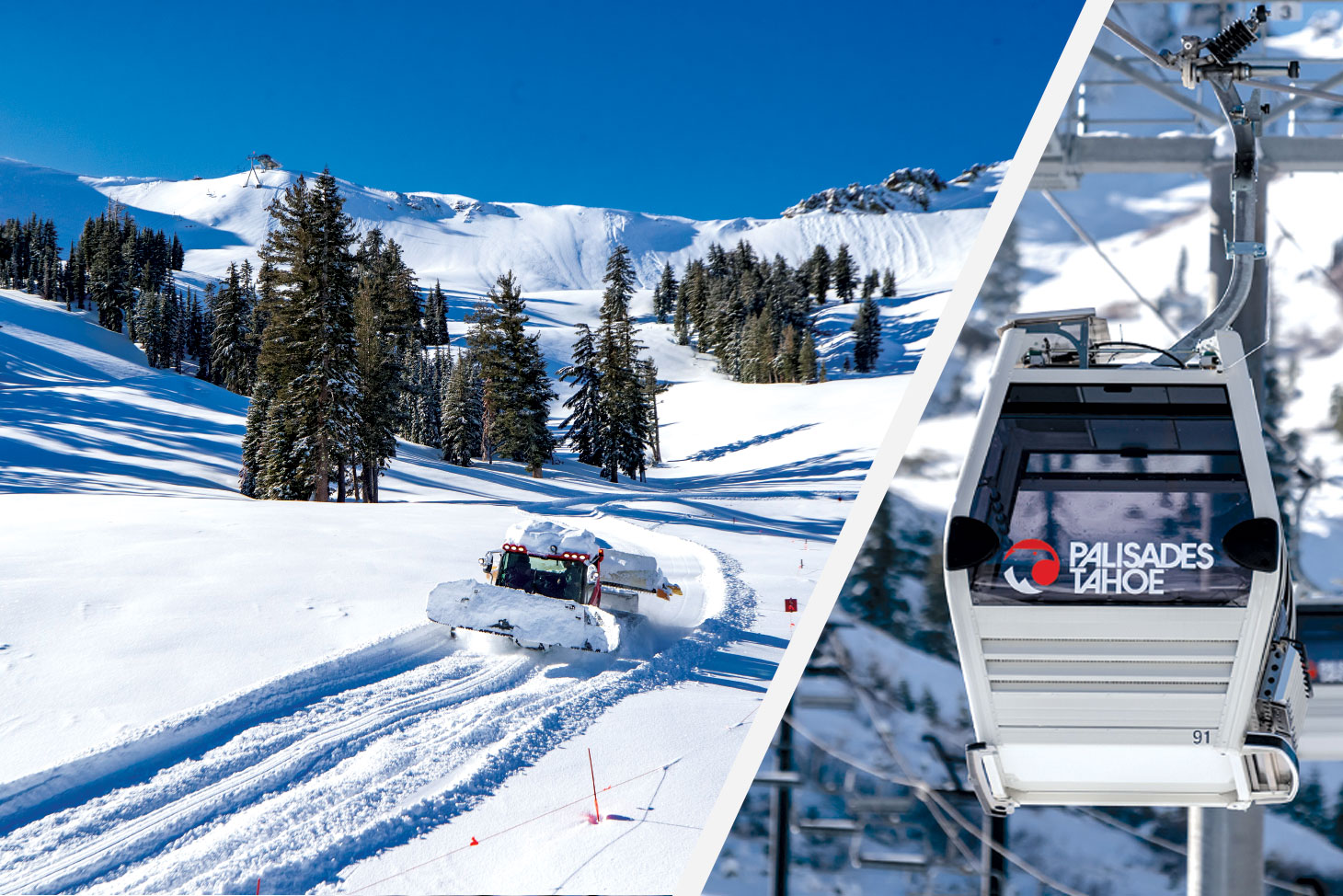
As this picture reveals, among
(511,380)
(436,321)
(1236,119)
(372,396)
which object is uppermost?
(436,321)

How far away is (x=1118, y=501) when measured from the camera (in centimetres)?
327

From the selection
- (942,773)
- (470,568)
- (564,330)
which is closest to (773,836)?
(942,773)

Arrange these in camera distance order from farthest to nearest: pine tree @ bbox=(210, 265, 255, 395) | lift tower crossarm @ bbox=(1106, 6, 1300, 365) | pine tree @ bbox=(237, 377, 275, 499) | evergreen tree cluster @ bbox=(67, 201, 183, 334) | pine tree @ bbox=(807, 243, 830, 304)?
pine tree @ bbox=(807, 243, 830, 304)
evergreen tree cluster @ bbox=(67, 201, 183, 334)
pine tree @ bbox=(210, 265, 255, 395)
pine tree @ bbox=(237, 377, 275, 499)
lift tower crossarm @ bbox=(1106, 6, 1300, 365)

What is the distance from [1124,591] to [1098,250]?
5081 mm

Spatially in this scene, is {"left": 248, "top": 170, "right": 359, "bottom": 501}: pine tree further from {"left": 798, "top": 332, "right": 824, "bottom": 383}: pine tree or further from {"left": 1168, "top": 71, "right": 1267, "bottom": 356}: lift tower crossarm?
{"left": 798, "top": 332, "right": 824, "bottom": 383}: pine tree

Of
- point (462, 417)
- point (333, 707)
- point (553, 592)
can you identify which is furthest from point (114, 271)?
point (333, 707)

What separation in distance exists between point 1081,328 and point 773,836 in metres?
4.72

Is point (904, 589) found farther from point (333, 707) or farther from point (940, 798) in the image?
point (333, 707)

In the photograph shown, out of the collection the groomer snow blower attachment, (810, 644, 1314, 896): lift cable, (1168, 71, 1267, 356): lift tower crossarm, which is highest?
(1168, 71, 1267, 356): lift tower crossarm

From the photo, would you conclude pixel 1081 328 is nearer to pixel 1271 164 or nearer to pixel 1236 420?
pixel 1236 420

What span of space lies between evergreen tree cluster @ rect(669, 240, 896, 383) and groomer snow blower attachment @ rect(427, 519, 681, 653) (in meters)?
48.4

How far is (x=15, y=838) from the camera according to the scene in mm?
5379

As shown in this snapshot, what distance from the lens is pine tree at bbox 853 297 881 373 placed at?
64312 mm

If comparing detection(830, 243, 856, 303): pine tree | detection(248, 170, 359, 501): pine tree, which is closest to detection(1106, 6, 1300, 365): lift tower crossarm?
detection(248, 170, 359, 501): pine tree
